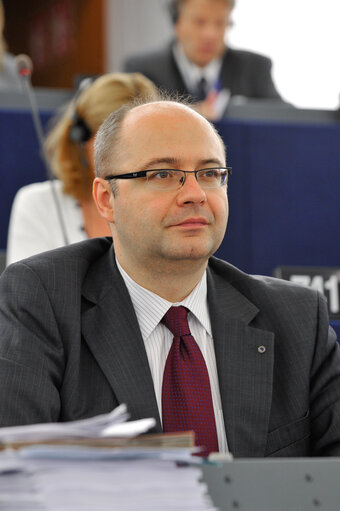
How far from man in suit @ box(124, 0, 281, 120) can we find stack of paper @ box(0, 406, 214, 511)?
2.88 meters

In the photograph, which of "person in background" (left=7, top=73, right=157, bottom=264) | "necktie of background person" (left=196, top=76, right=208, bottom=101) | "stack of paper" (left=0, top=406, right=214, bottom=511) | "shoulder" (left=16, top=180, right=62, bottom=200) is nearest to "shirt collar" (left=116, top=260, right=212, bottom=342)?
"stack of paper" (left=0, top=406, right=214, bottom=511)

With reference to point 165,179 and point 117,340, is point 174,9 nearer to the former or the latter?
point 165,179

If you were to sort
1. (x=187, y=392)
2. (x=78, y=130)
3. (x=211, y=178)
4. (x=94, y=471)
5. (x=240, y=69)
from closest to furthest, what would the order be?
(x=94, y=471), (x=187, y=392), (x=211, y=178), (x=78, y=130), (x=240, y=69)

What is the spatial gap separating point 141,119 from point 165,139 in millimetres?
72

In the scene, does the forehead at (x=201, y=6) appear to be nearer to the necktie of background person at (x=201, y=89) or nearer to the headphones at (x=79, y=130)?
the necktie of background person at (x=201, y=89)

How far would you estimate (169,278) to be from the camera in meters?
1.46

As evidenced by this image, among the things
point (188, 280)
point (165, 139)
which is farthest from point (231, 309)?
point (165, 139)

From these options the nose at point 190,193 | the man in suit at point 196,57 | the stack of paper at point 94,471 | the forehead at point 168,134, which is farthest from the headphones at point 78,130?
the stack of paper at point 94,471

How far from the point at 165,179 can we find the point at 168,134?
7 centimetres

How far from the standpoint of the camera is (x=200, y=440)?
133 cm

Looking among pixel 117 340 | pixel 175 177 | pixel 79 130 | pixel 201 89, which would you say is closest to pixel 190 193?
pixel 175 177

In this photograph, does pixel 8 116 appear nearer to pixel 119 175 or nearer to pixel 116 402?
pixel 119 175

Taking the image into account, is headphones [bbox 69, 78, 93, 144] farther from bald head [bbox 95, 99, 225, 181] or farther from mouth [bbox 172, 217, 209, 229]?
mouth [bbox 172, 217, 209, 229]

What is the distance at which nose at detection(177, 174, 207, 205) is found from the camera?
1394mm
